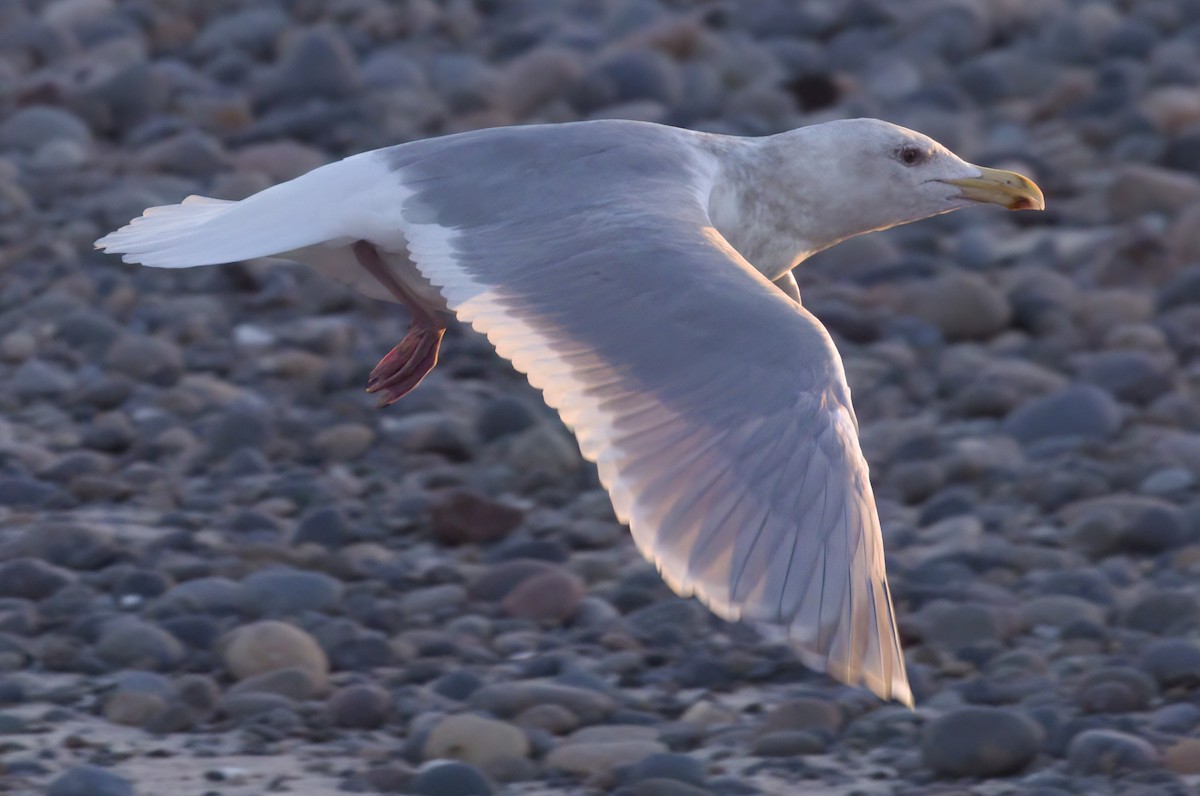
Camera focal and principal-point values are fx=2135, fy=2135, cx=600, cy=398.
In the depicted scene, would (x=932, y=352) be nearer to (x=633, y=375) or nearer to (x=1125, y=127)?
(x=1125, y=127)

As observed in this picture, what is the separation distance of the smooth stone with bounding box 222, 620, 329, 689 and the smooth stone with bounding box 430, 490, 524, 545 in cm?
110

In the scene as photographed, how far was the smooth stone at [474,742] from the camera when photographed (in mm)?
5027

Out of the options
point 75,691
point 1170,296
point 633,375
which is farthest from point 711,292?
point 1170,296

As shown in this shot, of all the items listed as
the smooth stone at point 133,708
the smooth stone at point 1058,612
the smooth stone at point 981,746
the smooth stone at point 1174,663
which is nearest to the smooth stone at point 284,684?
the smooth stone at point 133,708

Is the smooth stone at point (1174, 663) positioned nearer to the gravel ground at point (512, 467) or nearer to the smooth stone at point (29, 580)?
the gravel ground at point (512, 467)

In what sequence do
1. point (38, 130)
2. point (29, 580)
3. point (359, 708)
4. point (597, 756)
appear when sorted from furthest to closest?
point (38, 130), point (29, 580), point (359, 708), point (597, 756)

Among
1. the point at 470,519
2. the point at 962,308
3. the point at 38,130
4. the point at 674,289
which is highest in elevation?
the point at 38,130

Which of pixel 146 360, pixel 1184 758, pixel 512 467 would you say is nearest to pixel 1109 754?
pixel 1184 758

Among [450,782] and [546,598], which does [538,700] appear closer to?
[450,782]

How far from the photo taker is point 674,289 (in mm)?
4539

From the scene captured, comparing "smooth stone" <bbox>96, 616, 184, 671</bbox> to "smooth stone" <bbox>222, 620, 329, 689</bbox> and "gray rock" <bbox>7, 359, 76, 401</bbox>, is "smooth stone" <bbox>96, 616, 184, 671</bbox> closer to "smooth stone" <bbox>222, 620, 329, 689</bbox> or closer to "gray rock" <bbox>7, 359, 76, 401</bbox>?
"smooth stone" <bbox>222, 620, 329, 689</bbox>

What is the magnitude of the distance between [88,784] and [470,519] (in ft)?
7.01

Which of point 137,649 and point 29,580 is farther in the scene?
point 29,580

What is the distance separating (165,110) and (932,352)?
4.25m
